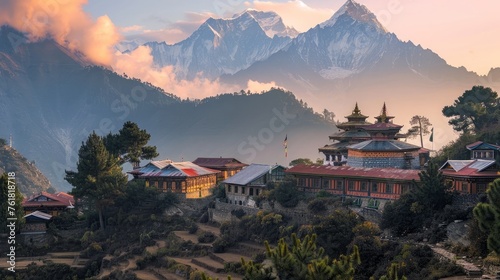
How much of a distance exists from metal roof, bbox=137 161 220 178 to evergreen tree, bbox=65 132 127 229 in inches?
136

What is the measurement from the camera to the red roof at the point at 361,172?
4471cm

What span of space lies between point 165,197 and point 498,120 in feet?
114

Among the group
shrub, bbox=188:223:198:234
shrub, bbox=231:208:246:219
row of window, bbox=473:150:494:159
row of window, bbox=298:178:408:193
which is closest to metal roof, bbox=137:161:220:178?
shrub, bbox=188:223:198:234

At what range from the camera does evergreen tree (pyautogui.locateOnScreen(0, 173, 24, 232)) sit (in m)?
57.0

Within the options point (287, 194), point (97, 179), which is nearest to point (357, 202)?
point (287, 194)

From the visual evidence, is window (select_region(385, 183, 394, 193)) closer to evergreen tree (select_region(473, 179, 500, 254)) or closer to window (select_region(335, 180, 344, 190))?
window (select_region(335, 180, 344, 190))

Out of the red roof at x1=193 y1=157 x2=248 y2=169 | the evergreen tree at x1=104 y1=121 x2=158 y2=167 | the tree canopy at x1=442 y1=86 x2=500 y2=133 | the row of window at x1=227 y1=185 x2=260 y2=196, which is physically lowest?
the row of window at x1=227 y1=185 x2=260 y2=196

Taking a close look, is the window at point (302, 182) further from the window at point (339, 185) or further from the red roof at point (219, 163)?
the red roof at point (219, 163)

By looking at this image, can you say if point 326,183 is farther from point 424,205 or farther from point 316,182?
Result: point 424,205

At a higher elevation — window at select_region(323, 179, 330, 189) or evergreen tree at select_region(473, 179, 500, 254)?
window at select_region(323, 179, 330, 189)

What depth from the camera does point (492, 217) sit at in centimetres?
2834

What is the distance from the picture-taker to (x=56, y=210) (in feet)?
214

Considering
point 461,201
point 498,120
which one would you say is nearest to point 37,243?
point 461,201

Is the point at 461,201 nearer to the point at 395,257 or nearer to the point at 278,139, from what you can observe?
the point at 395,257
